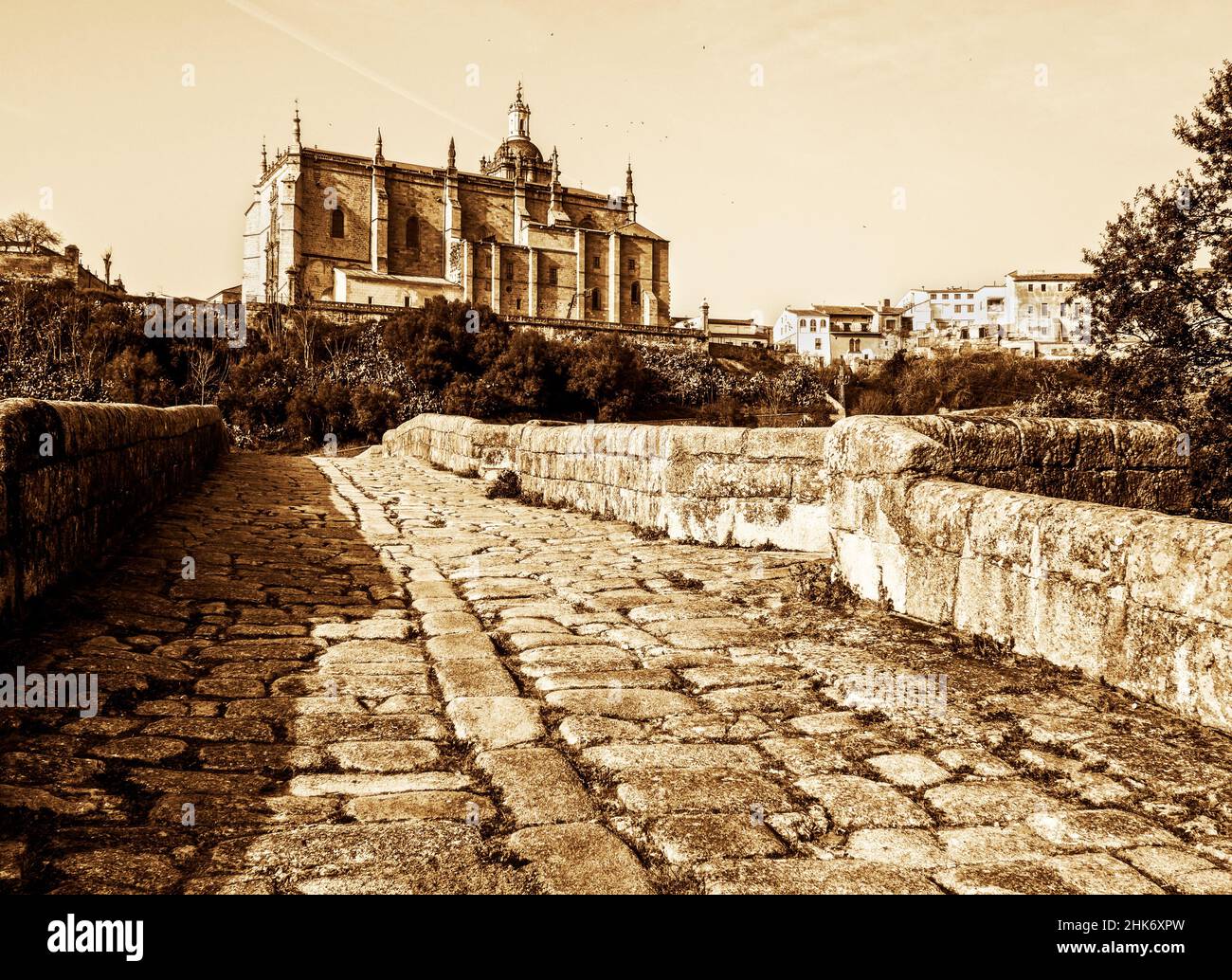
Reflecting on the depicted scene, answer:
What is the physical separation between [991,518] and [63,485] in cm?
450

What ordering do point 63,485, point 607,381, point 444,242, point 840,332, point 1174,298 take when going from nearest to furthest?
point 63,485 < point 1174,298 < point 607,381 < point 444,242 < point 840,332

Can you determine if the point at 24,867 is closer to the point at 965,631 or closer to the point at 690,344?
the point at 965,631

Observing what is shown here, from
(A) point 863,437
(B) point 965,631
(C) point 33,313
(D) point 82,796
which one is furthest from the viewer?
(C) point 33,313

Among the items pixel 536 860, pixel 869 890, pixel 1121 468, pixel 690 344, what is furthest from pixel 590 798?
pixel 690 344

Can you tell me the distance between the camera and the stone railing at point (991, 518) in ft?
9.80

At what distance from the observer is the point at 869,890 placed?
2.02 metres

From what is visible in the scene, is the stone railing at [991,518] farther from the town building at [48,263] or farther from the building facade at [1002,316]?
the building facade at [1002,316]

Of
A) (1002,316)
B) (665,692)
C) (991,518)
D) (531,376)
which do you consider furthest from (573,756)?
(1002,316)

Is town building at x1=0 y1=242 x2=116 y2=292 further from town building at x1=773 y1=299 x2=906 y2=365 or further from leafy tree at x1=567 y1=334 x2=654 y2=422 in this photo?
town building at x1=773 y1=299 x2=906 y2=365

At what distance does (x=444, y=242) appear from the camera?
230 feet

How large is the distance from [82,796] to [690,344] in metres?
61.0

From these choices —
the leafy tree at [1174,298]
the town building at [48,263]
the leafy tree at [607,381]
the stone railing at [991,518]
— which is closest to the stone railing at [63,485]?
the stone railing at [991,518]

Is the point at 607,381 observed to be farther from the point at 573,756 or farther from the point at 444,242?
the point at 573,756

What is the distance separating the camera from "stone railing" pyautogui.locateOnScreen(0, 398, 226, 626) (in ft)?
12.4
